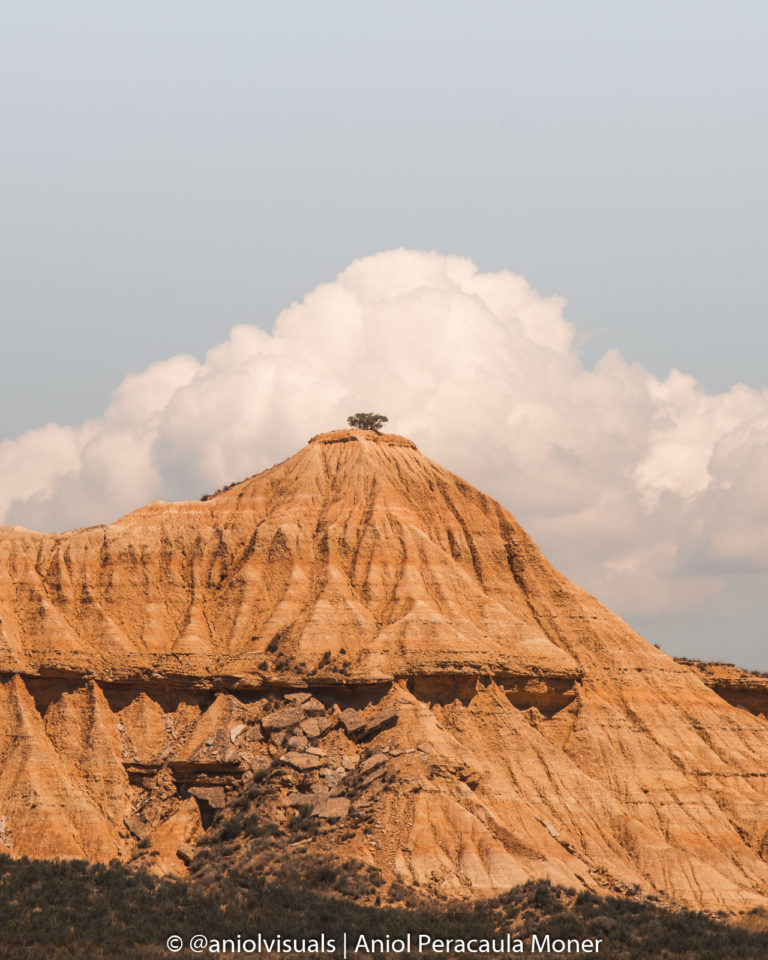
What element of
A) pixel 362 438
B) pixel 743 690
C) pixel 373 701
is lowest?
pixel 373 701

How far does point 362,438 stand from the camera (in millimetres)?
81438

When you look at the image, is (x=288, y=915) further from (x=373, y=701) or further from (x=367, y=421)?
(x=367, y=421)

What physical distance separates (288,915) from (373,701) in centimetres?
1545

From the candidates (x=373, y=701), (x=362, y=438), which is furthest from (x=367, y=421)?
(x=373, y=701)

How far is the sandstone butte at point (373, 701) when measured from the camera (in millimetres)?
60750

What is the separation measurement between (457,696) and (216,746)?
1200 cm

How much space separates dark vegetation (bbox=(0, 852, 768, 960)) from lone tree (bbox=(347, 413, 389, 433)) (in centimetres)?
3689

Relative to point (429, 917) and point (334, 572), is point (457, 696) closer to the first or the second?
point (334, 572)

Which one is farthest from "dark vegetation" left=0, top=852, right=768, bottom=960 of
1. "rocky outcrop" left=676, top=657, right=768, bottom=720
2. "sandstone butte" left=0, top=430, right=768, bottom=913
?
"rocky outcrop" left=676, top=657, right=768, bottom=720

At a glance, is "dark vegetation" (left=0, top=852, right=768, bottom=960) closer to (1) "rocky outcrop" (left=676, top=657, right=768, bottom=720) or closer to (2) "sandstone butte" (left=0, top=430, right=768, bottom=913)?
(2) "sandstone butte" (left=0, top=430, right=768, bottom=913)

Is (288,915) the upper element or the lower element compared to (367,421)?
lower

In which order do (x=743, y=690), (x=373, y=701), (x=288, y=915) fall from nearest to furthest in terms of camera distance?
(x=288, y=915) → (x=373, y=701) → (x=743, y=690)

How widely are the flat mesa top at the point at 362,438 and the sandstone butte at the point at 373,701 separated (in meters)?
3.22

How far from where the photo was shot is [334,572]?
234 ft
